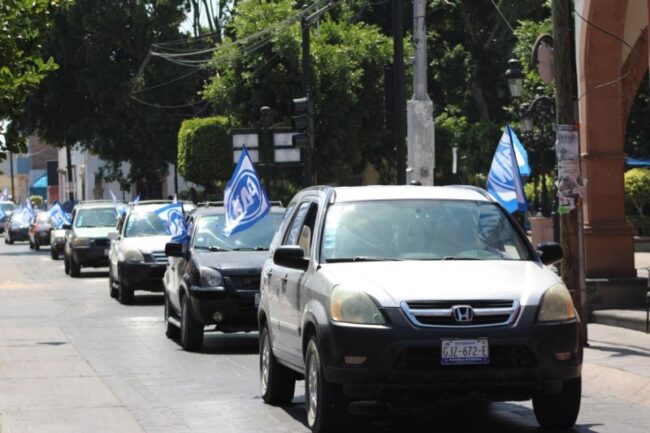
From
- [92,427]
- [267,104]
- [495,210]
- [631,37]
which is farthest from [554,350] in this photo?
[267,104]

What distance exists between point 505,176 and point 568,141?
11.3ft

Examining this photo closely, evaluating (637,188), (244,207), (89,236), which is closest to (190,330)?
(244,207)

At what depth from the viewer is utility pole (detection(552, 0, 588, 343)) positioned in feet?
53.7

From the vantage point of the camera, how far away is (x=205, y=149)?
49.3 metres

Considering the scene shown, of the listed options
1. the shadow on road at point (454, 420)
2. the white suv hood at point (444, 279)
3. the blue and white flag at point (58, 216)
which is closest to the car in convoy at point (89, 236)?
the blue and white flag at point (58, 216)

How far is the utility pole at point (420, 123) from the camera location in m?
25.1

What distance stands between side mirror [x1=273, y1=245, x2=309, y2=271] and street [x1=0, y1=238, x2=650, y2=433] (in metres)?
1.24

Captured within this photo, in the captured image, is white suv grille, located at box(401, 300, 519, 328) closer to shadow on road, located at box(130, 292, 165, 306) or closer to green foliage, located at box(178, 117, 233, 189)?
shadow on road, located at box(130, 292, 165, 306)

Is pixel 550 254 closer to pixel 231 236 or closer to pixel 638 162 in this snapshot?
pixel 231 236

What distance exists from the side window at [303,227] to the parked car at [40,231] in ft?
155

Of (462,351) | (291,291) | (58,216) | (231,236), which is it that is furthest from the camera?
(58,216)

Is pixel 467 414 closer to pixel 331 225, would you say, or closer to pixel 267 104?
pixel 331 225

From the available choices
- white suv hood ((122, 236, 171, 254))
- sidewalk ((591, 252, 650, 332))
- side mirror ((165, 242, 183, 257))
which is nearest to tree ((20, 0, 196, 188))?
white suv hood ((122, 236, 171, 254))

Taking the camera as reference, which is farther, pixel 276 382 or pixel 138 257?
pixel 138 257
